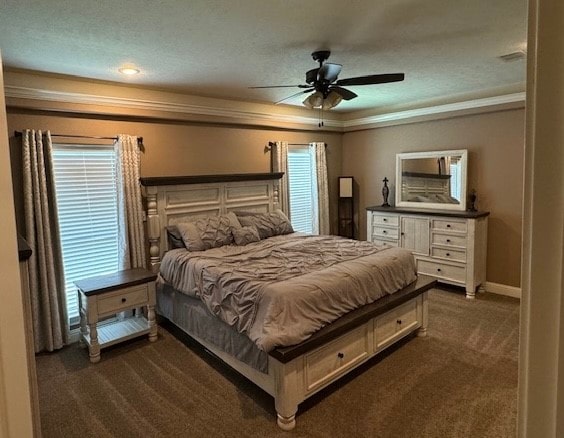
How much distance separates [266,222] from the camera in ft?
14.6

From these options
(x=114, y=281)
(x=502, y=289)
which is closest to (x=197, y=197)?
(x=114, y=281)

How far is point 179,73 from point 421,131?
137 inches

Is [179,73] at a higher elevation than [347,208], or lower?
higher

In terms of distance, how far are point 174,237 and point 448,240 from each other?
11.1 feet

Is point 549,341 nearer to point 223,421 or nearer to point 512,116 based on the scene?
point 223,421

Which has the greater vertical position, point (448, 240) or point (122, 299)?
point (448, 240)

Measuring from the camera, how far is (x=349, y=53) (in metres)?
3.05

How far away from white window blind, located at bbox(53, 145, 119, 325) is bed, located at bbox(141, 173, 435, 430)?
0.41m

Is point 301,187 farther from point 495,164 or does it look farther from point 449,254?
point 495,164

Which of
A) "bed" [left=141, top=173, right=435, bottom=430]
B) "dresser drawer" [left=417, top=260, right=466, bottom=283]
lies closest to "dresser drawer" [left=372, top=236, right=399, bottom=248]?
"dresser drawer" [left=417, top=260, right=466, bottom=283]

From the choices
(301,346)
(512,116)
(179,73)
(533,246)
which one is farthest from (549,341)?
(512,116)

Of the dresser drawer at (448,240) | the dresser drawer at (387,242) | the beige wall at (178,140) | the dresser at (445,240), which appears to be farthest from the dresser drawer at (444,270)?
the beige wall at (178,140)

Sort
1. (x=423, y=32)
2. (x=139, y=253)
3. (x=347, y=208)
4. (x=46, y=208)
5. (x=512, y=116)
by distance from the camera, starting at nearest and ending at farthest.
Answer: (x=423, y=32)
(x=46, y=208)
(x=139, y=253)
(x=512, y=116)
(x=347, y=208)

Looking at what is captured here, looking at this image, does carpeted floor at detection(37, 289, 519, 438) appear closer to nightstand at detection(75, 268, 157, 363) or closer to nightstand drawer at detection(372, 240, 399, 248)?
nightstand at detection(75, 268, 157, 363)
